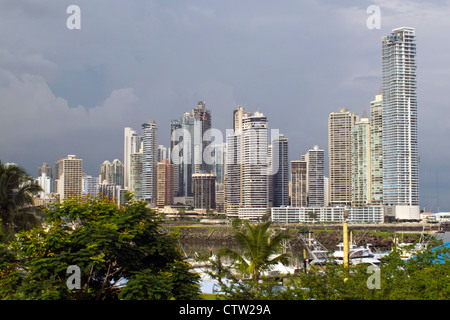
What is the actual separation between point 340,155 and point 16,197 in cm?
11042

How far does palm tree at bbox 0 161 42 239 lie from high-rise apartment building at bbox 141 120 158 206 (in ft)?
427

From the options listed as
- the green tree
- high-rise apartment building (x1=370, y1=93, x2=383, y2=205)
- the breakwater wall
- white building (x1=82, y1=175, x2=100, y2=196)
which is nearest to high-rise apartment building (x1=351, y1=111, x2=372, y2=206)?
high-rise apartment building (x1=370, y1=93, x2=383, y2=205)

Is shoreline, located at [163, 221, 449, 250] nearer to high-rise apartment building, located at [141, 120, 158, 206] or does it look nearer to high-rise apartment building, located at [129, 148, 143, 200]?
high-rise apartment building, located at [141, 120, 158, 206]

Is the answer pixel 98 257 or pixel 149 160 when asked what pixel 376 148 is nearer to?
pixel 149 160

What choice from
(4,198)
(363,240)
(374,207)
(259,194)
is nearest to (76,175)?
(259,194)

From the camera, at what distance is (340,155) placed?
120 metres

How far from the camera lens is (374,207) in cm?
10175

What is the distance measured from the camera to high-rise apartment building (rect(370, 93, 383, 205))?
107 metres

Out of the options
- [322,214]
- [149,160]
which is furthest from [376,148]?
[149,160]

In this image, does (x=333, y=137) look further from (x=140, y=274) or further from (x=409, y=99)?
(x=140, y=274)

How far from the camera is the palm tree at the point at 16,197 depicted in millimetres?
14516

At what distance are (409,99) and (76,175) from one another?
8712 cm

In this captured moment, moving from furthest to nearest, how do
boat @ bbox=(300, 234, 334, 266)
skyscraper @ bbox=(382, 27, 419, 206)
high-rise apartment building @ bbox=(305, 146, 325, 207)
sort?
high-rise apartment building @ bbox=(305, 146, 325, 207) < skyscraper @ bbox=(382, 27, 419, 206) < boat @ bbox=(300, 234, 334, 266)

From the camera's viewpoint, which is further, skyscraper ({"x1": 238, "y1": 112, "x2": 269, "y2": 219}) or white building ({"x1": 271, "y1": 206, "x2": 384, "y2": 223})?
skyscraper ({"x1": 238, "y1": 112, "x2": 269, "y2": 219})
